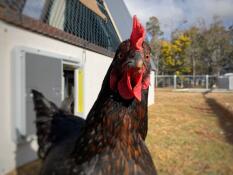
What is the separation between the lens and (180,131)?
26.8 feet

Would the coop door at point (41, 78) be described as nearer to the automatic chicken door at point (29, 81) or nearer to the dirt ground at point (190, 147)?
the automatic chicken door at point (29, 81)

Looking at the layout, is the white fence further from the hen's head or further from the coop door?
the hen's head

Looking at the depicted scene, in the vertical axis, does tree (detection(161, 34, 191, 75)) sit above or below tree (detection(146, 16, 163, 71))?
below

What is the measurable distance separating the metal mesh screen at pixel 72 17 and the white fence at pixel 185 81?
112 ft

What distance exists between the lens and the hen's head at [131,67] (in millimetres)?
1825

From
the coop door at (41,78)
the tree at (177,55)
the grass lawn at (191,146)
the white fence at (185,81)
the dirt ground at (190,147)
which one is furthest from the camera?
the tree at (177,55)

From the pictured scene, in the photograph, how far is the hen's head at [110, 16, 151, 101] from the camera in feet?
5.99

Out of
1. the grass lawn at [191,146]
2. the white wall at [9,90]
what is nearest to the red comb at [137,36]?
the white wall at [9,90]

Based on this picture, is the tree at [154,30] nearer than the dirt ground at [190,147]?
No

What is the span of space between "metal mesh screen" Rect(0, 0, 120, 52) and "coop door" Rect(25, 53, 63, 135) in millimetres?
594

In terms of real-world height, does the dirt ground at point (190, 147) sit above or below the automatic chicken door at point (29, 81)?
below

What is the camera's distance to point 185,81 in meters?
42.5

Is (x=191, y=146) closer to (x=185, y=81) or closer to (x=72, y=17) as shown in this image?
(x=72, y=17)

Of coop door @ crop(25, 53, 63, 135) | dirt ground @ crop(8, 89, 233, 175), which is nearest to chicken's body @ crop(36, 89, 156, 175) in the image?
coop door @ crop(25, 53, 63, 135)
